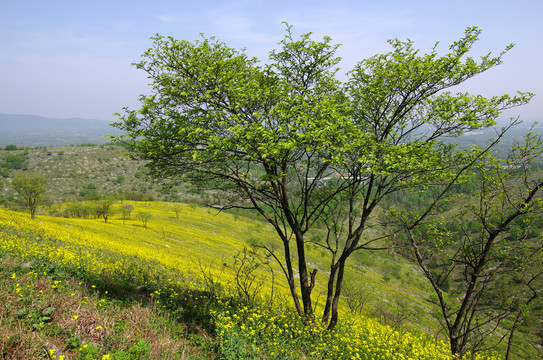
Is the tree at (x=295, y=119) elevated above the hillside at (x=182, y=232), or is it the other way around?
the tree at (x=295, y=119)

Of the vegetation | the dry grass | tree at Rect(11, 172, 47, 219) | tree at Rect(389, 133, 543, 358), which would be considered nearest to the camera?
the dry grass

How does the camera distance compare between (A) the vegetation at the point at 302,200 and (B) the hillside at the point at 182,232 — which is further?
(B) the hillside at the point at 182,232

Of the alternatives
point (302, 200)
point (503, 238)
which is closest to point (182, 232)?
point (302, 200)

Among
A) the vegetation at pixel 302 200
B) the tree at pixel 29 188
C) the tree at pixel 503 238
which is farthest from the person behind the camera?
the tree at pixel 29 188

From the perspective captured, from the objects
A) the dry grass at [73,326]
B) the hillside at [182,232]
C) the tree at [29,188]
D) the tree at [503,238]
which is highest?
the tree at [503,238]

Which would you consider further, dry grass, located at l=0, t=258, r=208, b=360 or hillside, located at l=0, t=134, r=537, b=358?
hillside, located at l=0, t=134, r=537, b=358

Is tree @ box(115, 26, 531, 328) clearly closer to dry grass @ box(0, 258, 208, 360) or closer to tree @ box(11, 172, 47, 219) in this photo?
dry grass @ box(0, 258, 208, 360)

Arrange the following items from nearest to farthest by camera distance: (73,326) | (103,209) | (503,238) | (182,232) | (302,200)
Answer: (73,326), (503,238), (302,200), (103,209), (182,232)

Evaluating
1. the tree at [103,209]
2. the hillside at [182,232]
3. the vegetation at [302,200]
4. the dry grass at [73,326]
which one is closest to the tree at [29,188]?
the hillside at [182,232]

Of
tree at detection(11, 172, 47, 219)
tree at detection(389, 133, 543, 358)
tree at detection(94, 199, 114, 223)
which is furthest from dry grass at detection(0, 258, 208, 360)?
tree at detection(94, 199, 114, 223)

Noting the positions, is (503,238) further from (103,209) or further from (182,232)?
(103,209)

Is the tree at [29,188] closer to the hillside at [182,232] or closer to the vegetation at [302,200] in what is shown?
the hillside at [182,232]

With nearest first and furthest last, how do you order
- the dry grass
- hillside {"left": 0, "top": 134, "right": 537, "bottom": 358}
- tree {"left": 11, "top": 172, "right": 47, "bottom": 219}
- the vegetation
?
the dry grass → the vegetation → hillside {"left": 0, "top": 134, "right": 537, "bottom": 358} → tree {"left": 11, "top": 172, "right": 47, "bottom": 219}

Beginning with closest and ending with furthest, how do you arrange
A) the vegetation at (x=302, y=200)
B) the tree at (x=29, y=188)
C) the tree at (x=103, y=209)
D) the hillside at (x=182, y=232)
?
the vegetation at (x=302, y=200), the hillside at (x=182, y=232), the tree at (x=29, y=188), the tree at (x=103, y=209)
